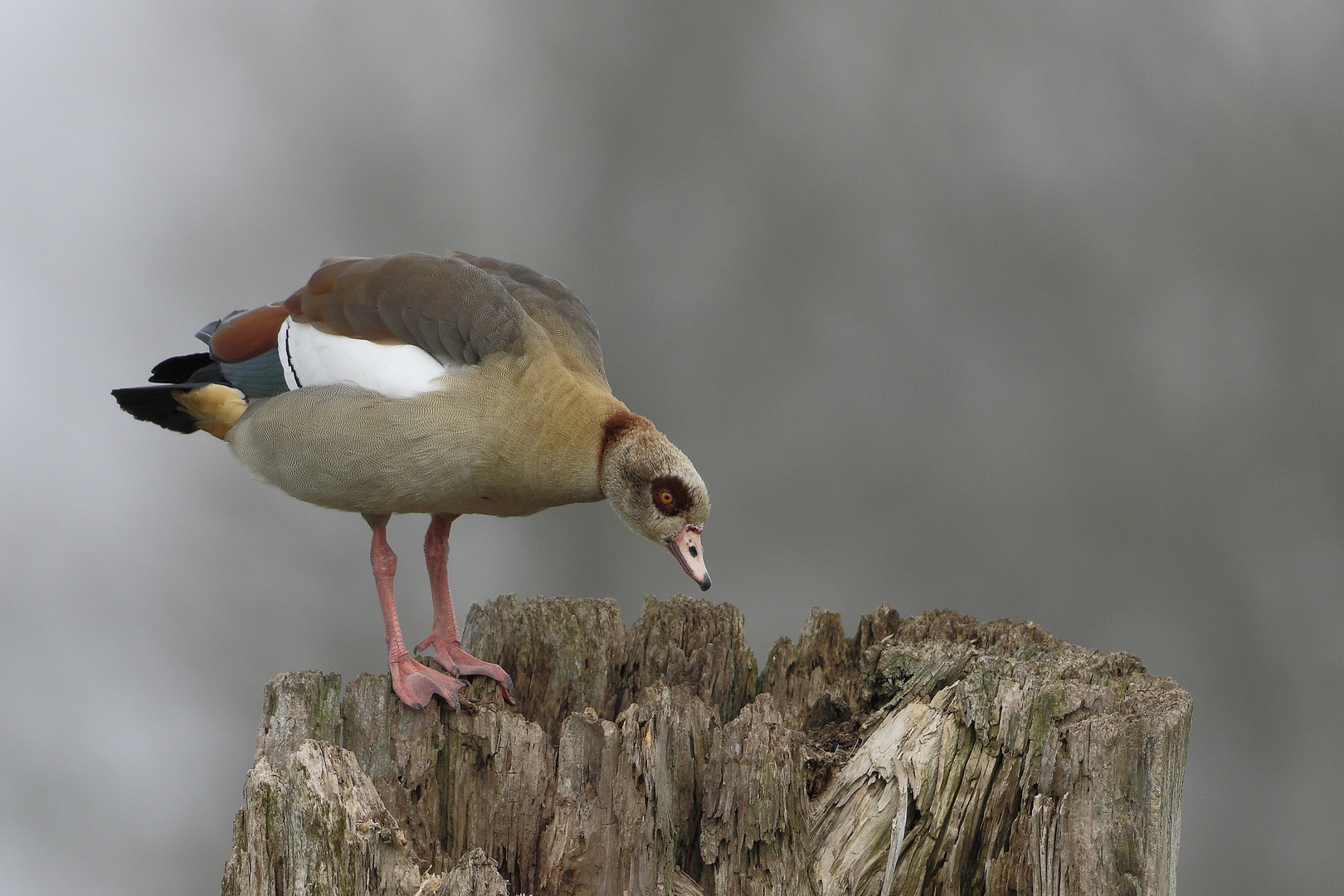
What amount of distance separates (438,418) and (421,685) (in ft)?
2.61

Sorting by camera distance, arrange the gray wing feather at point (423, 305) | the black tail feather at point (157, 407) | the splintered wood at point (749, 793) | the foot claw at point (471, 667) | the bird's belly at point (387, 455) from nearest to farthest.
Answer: the splintered wood at point (749, 793), the bird's belly at point (387, 455), the gray wing feather at point (423, 305), the foot claw at point (471, 667), the black tail feather at point (157, 407)

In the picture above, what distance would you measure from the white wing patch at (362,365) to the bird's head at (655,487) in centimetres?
58

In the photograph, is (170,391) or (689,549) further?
(170,391)

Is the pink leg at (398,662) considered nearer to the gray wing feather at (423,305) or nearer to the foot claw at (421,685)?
the foot claw at (421,685)

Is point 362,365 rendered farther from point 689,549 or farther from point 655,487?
point 689,549

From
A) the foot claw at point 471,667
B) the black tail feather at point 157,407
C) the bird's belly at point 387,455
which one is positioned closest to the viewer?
the bird's belly at point 387,455

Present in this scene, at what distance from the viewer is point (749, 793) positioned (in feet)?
8.81

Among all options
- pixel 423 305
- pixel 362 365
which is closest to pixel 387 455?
pixel 362 365

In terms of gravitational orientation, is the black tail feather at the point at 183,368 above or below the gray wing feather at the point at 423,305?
below

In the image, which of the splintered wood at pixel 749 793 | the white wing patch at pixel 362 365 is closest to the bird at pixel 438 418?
the white wing patch at pixel 362 365

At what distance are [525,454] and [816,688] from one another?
116cm

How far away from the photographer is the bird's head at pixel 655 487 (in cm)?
363

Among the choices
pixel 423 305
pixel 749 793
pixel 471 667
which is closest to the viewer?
pixel 749 793

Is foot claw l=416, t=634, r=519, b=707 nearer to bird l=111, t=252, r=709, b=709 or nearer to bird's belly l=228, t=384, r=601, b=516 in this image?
bird l=111, t=252, r=709, b=709
